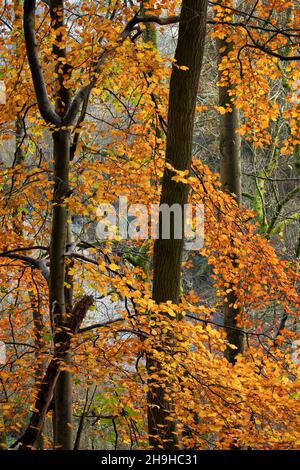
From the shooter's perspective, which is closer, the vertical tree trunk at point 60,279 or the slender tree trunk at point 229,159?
the vertical tree trunk at point 60,279

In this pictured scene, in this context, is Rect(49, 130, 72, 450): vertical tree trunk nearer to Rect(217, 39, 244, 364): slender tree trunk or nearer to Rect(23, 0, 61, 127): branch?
Rect(23, 0, 61, 127): branch

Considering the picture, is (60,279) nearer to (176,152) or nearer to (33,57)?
(176,152)

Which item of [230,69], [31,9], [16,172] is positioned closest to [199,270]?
[230,69]

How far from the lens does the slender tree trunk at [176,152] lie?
5.66 m

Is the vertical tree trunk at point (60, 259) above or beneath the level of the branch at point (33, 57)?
beneath

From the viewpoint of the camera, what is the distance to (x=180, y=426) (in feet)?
18.7

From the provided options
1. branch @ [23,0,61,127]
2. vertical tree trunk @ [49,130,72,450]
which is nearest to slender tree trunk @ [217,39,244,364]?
vertical tree trunk @ [49,130,72,450]

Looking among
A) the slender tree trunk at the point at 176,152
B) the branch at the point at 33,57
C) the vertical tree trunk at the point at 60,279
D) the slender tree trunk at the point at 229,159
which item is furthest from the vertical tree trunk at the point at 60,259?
the slender tree trunk at the point at 229,159

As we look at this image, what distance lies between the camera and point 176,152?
5.82 meters

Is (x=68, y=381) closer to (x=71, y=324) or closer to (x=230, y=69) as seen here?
(x=71, y=324)

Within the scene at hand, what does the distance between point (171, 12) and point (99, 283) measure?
3.33m

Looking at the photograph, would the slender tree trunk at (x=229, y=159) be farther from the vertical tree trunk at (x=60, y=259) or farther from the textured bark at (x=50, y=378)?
the textured bark at (x=50, y=378)

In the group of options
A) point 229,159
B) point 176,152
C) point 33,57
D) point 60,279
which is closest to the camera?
point 33,57

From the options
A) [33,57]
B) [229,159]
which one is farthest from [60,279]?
→ [229,159]
